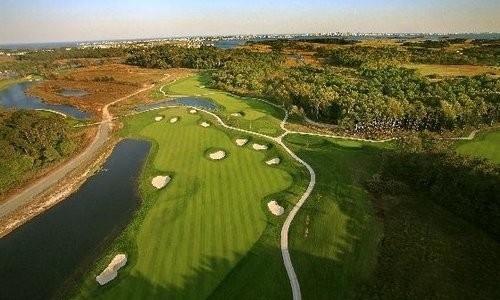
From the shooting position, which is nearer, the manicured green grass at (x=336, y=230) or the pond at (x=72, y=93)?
the manicured green grass at (x=336, y=230)

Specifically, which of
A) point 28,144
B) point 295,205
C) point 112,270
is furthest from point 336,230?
point 28,144

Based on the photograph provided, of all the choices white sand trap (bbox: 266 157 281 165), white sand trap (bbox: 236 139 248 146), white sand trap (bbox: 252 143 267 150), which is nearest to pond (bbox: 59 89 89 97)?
white sand trap (bbox: 236 139 248 146)

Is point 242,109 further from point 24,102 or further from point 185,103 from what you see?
point 24,102

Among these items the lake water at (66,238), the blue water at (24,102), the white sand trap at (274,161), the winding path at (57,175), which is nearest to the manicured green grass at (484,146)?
the white sand trap at (274,161)

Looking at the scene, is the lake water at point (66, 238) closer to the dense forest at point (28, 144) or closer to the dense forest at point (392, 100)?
the dense forest at point (28, 144)

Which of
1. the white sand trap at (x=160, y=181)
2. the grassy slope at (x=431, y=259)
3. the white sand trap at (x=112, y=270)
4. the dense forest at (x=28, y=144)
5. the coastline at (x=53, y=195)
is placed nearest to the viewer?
the grassy slope at (x=431, y=259)

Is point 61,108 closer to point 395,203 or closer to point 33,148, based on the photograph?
point 33,148
